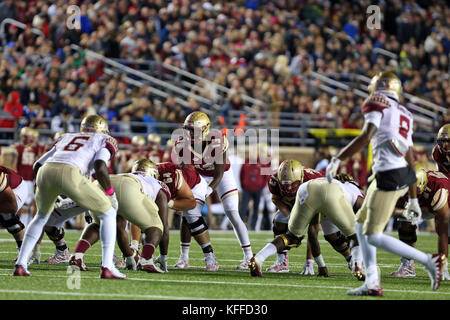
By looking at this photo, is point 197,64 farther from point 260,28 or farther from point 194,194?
point 194,194

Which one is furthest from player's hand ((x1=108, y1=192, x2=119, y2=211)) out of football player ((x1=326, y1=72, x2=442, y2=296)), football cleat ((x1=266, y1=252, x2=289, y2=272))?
football cleat ((x1=266, y1=252, x2=289, y2=272))

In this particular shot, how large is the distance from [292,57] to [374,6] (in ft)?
12.9

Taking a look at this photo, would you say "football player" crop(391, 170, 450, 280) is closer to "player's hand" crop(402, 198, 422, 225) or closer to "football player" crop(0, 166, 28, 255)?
"player's hand" crop(402, 198, 422, 225)

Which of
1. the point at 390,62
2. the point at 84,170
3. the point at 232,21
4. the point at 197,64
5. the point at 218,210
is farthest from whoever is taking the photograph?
the point at 390,62

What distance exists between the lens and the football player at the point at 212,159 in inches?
375

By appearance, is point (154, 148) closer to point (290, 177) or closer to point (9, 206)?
point (9, 206)

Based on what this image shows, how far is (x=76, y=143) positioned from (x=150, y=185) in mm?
1280

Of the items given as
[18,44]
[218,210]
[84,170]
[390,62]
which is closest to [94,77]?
[18,44]

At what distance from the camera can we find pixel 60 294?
634 cm

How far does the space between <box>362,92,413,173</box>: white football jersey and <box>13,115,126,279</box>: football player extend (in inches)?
89.4

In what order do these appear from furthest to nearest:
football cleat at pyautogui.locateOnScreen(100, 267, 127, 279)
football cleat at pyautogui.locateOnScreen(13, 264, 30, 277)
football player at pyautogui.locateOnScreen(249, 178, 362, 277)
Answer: football player at pyautogui.locateOnScreen(249, 178, 362, 277), football cleat at pyautogui.locateOnScreen(13, 264, 30, 277), football cleat at pyautogui.locateOnScreen(100, 267, 127, 279)

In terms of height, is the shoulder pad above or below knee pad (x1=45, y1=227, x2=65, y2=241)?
above

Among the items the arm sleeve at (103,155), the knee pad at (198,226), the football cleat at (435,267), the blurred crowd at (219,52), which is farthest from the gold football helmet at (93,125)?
the blurred crowd at (219,52)

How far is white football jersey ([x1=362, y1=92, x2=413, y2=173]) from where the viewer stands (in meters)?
6.55
